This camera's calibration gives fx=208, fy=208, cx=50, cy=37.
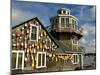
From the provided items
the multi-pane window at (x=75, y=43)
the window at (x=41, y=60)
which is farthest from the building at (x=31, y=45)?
the multi-pane window at (x=75, y=43)

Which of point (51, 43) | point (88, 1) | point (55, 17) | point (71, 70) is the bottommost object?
point (71, 70)

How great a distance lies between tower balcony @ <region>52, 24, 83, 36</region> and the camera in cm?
260

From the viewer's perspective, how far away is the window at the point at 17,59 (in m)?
2.40

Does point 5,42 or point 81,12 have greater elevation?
point 81,12

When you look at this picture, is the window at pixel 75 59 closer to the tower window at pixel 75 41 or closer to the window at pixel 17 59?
the tower window at pixel 75 41

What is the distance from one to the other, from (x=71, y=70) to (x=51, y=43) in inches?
17.1

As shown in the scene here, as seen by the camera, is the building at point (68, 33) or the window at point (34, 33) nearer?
the window at point (34, 33)

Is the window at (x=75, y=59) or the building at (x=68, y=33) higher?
the building at (x=68, y=33)

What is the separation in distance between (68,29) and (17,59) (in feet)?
2.43

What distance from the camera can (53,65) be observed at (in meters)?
2.56

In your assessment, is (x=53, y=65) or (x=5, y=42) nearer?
(x=5, y=42)

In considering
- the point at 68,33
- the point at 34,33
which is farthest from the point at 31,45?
the point at 68,33

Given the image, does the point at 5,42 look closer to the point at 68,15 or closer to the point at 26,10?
the point at 26,10

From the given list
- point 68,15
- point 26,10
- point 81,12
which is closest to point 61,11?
point 68,15
